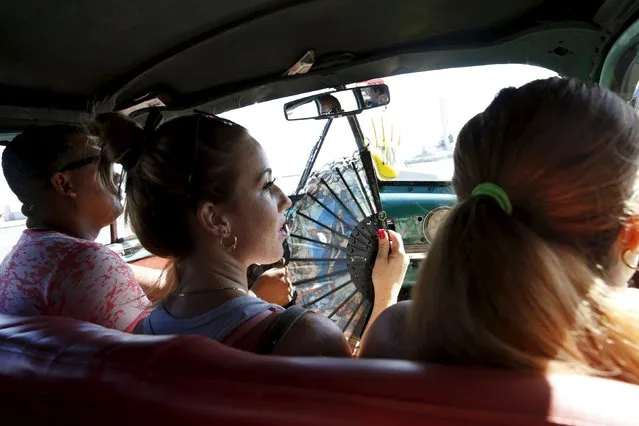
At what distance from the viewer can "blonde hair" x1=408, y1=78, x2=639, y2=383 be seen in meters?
0.84

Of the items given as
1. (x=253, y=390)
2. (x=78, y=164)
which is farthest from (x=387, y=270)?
(x=253, y=390)

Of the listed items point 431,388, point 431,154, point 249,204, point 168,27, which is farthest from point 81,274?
point 431,154

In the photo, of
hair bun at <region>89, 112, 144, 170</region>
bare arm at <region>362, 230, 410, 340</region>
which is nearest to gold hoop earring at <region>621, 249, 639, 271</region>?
bare arm at <region>362, 230, 410, 340</region>

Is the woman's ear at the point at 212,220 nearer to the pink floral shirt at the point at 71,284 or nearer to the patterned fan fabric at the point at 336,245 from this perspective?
the pink floral shirt at the point at 71,284

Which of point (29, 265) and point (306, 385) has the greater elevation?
point (306, 385)

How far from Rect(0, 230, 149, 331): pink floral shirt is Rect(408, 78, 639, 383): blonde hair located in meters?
1.02

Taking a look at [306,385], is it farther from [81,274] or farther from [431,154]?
[431,154]

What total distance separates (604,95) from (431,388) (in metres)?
0.60

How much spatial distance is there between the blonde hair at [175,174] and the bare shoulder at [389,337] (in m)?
0.53

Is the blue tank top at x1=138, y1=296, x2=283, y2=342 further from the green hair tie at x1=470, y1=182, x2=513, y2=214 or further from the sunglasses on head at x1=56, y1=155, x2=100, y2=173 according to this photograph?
the sunglasses on head at x1=56, y1=155, x2=100, y2=173

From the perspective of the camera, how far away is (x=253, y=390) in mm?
744

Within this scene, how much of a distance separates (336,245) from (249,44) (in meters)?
0.78

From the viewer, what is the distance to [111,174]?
1.66m

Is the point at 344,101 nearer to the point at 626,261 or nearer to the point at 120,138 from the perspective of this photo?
the point at 120,138
